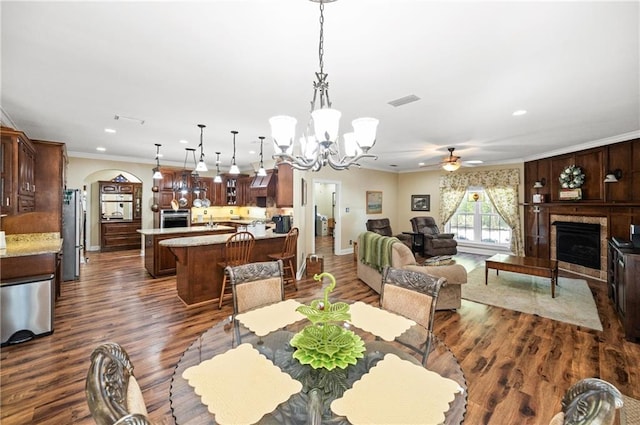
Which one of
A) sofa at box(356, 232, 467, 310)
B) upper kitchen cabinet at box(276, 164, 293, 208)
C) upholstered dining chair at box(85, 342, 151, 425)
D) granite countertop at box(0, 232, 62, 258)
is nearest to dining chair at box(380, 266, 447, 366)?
upholstered dining chair at box(85, 342, 151, 425)

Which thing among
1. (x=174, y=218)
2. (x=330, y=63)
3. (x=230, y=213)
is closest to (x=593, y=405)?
(x=330, y=63)

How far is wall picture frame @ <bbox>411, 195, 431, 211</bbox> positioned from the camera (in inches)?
354

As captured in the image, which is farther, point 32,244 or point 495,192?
point 495,192

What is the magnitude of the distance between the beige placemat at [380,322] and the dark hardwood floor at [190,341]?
87 cm

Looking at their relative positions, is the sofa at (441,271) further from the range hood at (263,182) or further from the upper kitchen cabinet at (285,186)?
the range hood at (263,182)

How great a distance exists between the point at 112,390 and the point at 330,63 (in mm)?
2527

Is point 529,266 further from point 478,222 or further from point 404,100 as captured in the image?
point 478,222

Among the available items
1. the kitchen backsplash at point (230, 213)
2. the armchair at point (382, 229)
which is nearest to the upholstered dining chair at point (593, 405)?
the armchair at point (382, 229)

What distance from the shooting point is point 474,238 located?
8.22 m

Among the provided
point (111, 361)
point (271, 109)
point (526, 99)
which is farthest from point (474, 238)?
point (111, 361)

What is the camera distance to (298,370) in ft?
4.32

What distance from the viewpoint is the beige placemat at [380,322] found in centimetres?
170

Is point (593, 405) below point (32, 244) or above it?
below

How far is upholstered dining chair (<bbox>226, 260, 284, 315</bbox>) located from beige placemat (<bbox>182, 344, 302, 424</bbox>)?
0.72m
